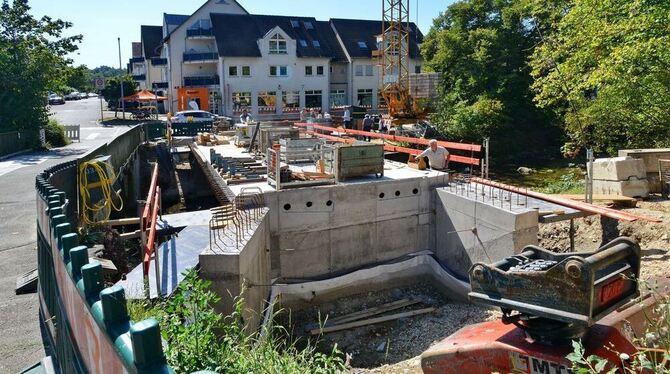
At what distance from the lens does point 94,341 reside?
9.80ft

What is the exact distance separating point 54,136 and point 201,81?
22.6 metres

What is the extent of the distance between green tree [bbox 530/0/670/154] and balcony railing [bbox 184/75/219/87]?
3245 centimetres

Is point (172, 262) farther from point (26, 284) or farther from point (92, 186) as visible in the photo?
point (92, 186)

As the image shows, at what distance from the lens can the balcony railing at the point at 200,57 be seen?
1967 inches

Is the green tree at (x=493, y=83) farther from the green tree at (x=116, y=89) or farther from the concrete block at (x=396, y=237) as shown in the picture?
the green tree at (x=116, y=89)

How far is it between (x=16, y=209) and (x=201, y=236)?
540 centimetres

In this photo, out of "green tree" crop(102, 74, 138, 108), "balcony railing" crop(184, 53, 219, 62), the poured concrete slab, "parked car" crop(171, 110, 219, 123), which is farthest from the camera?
"green tree" crop(102, 74, 138, 108)

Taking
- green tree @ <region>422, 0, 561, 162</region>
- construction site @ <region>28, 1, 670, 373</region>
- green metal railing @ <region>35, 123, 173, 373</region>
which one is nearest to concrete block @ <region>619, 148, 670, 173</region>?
construction site @ <region>28, 1, 670, 373</region>

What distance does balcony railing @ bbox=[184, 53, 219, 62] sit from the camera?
164 feet

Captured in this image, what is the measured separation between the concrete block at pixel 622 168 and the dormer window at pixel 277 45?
40.4m

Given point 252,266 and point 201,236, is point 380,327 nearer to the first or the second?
point 252,266

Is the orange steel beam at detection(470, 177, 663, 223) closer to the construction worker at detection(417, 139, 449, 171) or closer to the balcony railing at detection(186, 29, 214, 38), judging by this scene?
the construction worker at detection(417, 139, 449, 171)

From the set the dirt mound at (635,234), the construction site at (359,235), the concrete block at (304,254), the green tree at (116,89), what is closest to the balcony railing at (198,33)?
the green tree at (116,89)

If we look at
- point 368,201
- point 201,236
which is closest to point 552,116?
point 368,201
